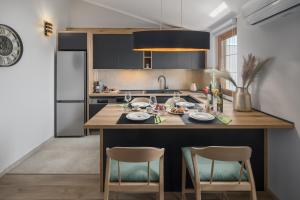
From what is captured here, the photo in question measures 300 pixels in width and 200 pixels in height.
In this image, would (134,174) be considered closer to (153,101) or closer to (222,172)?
(222,172)

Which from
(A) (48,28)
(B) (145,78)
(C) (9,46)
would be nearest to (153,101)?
(C) (9,46)

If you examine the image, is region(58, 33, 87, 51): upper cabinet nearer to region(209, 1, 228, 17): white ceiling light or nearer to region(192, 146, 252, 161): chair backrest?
region(209, 1, 228, 17): white ceiling light

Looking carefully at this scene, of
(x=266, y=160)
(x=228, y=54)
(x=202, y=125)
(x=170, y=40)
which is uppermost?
(x=228, y=54)

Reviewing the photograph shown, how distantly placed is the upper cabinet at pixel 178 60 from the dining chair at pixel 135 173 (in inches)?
160

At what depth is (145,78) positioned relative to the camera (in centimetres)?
625

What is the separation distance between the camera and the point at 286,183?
2.39m

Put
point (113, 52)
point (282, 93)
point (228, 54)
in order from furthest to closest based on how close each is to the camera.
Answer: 1. point (113, 52)
2. point (228, 54)
3. point (282, 93)

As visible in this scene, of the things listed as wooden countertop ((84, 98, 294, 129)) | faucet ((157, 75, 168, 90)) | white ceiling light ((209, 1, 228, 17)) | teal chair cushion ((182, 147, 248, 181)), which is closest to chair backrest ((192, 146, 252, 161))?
teal chair cushion ((182, 147, 248, 181))

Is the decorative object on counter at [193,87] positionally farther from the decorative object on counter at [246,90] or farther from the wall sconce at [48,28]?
the wall sconce at [48,28]

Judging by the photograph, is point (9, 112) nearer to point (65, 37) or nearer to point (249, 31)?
point (65, 37)

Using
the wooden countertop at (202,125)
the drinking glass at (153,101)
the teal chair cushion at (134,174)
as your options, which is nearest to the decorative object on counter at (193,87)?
the drinking glass at (153,101)

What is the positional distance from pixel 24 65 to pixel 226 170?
3.28m

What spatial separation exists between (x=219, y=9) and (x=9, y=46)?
3000 mm

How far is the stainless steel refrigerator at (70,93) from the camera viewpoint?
17.0 ft
